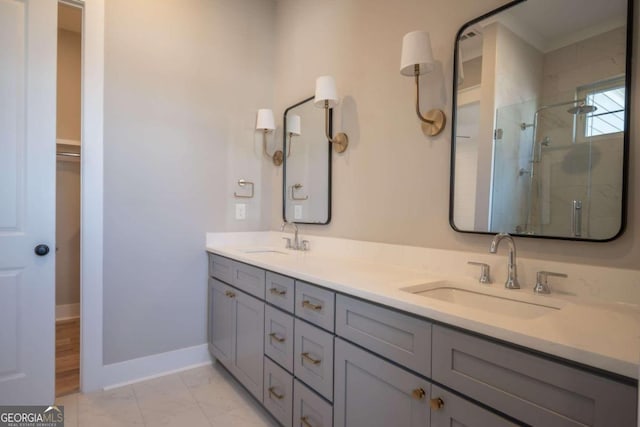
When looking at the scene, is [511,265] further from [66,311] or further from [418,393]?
[66,311]

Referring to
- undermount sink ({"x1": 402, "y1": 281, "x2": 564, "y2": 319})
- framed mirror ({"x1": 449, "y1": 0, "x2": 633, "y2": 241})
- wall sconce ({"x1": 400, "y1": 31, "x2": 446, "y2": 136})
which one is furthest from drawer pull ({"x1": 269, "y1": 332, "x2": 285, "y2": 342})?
wall sconce ({"x1": 400, "y1": 31, "x2": 446, "y2": 136})

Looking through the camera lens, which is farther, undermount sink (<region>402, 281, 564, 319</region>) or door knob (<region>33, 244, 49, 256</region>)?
door knob (<region>33, 244, 49, 256</region>)

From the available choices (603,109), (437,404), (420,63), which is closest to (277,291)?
(437,404)

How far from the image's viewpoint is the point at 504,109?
1363mm

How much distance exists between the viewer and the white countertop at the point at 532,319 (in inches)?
28.0

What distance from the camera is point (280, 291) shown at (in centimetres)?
168

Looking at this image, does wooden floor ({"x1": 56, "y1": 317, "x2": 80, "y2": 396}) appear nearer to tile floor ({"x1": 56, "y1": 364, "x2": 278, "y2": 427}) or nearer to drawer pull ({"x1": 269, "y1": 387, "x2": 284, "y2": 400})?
tile floor ({"x1": 56, "y1": 364, "x2": 278, "y2": 427})

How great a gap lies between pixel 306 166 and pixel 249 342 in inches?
46.9

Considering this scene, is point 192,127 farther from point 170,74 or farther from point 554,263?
point 554,263

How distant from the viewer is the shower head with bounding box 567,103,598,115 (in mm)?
1143

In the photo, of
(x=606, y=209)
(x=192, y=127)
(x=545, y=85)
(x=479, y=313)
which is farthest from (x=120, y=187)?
(x=606, y=209)

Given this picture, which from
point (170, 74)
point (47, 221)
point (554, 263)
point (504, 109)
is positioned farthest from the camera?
point (170, 74)

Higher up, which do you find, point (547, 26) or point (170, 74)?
point (170, 74)

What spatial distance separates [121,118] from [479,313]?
2.27 m
